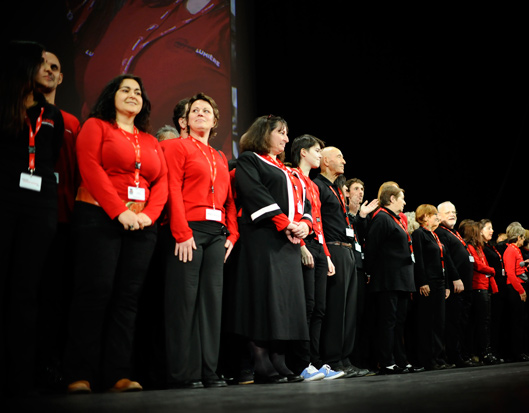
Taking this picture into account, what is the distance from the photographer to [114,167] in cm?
261

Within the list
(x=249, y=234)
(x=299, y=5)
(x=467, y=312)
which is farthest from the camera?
(x=299, y=5)

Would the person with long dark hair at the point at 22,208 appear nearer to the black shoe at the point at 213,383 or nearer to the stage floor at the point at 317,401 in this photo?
the stage floor at the point at 317,401

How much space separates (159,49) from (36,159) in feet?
10.5

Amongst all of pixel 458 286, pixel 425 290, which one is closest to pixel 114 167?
pixel 425 290

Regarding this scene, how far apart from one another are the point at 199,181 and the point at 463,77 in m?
5.44

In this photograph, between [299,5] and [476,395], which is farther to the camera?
[299,5]

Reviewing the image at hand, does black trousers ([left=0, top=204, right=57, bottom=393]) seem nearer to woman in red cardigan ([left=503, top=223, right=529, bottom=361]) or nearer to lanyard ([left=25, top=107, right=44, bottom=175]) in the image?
lanyard ([left=25, top=107, right=44, bottom=175])

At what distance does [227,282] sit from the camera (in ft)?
10.7

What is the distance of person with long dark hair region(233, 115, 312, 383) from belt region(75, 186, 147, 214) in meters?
0.74

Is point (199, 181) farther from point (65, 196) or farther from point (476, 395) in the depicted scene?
point (476, 395)

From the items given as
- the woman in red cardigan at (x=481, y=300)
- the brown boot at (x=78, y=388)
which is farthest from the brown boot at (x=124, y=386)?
the woman in red cardigan at (x=481, y=300)

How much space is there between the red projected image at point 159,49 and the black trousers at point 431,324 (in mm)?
2318

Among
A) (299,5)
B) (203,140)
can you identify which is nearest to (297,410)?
(203,140)

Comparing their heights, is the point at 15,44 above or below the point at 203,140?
above
